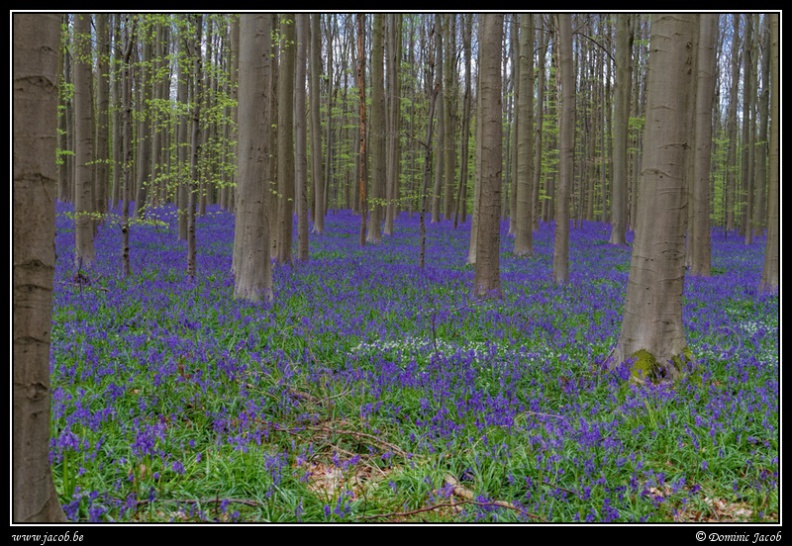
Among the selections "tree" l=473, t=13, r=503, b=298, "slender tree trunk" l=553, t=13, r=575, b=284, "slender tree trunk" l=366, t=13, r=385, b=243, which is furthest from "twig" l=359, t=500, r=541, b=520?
"slender tree trunk" l=366, t=13, r=385, b=243

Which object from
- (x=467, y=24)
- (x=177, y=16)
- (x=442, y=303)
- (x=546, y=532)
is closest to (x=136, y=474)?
(x=546, y=532)

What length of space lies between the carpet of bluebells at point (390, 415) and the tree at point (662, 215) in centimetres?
34

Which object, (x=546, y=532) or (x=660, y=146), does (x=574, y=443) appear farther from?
(x=660, y=146)

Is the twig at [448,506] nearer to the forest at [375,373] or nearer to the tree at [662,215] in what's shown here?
the forest at [375,373]

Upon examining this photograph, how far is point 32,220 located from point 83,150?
10.8m

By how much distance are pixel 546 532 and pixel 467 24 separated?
3352 cm

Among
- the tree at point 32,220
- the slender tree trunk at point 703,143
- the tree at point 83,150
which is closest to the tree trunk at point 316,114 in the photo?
the tree at point 83,150

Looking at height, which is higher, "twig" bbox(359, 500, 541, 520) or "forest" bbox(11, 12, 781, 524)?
"forest" bbox(11, 12, 781, 524)

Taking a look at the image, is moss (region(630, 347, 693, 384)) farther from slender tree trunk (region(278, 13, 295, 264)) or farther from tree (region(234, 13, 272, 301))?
slender tree trunk (region(278, 13, 295, 264))

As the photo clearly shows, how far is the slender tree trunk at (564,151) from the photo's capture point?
13156mm

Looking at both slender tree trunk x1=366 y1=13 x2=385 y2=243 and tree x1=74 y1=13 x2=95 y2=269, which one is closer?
tree x1=74 y1=13 x2=95 y2=269

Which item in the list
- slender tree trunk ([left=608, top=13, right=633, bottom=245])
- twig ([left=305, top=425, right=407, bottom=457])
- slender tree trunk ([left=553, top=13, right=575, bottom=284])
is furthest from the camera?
slender tree trunk ([left=608, top=13, right=633, bottom=245])

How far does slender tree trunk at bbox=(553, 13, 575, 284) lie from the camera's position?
13156 millimetres

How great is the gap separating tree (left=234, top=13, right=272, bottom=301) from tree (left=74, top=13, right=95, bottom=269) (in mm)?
3878
